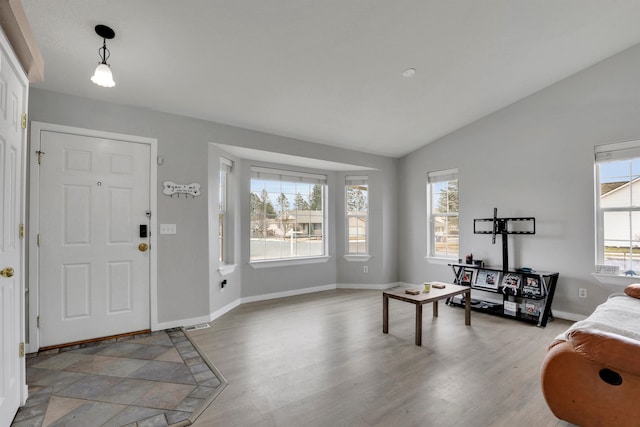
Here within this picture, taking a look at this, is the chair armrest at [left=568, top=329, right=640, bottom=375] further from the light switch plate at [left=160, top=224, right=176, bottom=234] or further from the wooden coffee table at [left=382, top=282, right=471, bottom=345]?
the light switch plate at [left=160, top=224, right=176, bottom=234]

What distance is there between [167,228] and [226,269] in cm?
99

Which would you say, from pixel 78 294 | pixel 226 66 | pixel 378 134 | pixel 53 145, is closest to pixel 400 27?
pixel 226 66

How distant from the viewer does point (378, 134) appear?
466 centimetres

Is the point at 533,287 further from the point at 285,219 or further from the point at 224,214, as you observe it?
the point at 224,214

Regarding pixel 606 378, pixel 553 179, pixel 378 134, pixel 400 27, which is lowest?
pixel 606 378

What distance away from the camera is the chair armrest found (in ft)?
5.03

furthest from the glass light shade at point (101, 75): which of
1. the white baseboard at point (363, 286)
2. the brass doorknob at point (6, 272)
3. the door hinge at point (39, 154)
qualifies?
the white baseboard at point (363, 286)

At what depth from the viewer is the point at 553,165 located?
12.9 ft

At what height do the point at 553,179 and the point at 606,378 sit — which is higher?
the point at 553,179

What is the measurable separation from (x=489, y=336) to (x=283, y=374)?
221cm

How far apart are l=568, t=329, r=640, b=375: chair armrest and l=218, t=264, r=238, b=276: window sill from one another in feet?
11.3

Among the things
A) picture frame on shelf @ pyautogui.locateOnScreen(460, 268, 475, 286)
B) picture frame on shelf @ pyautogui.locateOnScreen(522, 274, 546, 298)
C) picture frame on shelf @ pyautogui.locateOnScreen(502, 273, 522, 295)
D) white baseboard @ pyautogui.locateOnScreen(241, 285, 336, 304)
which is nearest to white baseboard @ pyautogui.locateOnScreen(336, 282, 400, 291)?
white baseboard @ pyautogui.locateOnScreen(241, 285, 336, 304)

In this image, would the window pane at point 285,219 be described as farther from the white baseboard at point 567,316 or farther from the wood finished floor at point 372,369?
the white baseboard at point 567,316

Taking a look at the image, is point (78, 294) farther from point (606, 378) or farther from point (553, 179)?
point (553, 179)
